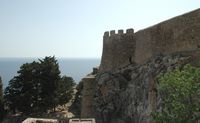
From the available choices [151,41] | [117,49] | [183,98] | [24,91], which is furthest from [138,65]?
[183,98]

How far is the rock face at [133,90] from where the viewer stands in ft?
88.3

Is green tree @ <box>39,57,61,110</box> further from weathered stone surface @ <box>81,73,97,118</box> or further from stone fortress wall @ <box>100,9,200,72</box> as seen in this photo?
stone fortress wall @ <box>100,9,200,72</box>

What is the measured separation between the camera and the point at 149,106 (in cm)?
2788

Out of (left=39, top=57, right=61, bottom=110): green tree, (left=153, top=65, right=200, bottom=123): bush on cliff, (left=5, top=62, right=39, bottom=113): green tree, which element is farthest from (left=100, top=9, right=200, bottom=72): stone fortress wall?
(left=5, top=62, right=39, bottom=113): green tree

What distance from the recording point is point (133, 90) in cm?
3191

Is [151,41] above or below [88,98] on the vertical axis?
above

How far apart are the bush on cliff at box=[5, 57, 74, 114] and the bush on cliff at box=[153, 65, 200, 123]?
844 inches

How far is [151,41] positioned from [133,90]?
4353 mm

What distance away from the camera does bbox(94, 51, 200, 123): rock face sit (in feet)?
88.3

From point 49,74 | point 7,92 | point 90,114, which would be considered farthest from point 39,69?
point 90,114

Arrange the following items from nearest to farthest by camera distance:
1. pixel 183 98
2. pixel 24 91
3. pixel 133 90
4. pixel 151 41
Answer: pixel 183 98 → pixel 151 41 → pixel 133 90 → pixel 24 91

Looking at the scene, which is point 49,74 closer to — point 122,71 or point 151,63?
point 122,71

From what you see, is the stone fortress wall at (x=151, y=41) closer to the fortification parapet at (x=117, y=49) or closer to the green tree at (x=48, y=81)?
the fortification parapet at (x=117, y=49)

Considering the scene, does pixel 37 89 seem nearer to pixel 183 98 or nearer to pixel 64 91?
pixel 64 91
